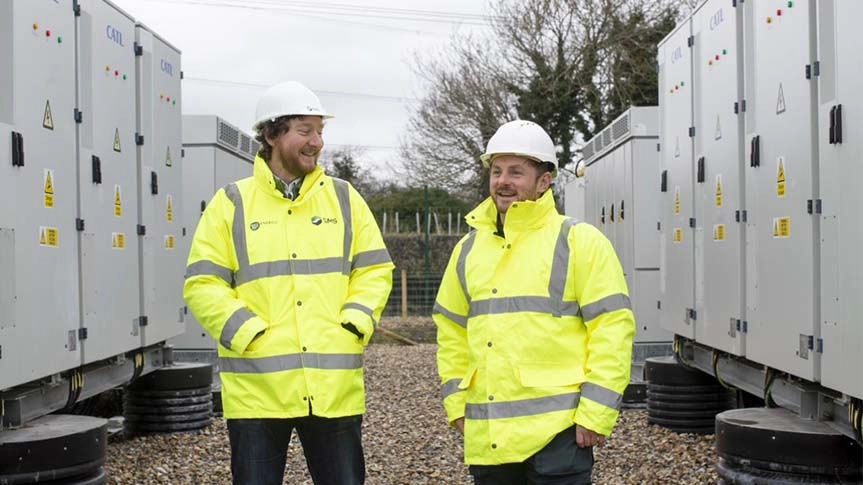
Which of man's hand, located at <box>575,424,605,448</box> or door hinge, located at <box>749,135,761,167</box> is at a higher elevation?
door hinge, located at <box>749,135,761,167</box>

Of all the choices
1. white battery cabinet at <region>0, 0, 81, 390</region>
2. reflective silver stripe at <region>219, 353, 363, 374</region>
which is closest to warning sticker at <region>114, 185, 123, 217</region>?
white battery cabinet at <region>0, 0, 81, 390</region>

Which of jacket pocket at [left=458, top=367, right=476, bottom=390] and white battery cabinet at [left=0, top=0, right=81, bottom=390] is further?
white battery cabinet at [left=0, top=0, right=81, bottom=390]

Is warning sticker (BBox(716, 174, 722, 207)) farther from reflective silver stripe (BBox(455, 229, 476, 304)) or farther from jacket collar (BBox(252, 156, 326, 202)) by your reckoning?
jacket collar (BBox(252, 156, 326, 202))

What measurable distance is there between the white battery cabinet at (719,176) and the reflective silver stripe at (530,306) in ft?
9.58

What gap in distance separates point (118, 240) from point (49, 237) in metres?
1.43

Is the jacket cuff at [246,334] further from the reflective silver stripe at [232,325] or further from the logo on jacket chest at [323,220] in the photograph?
the logo on jacket chest at [323,220]

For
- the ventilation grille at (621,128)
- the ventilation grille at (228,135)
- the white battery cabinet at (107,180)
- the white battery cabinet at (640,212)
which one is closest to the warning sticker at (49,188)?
the white battery cabinet at (107,180)

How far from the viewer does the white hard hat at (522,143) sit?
3.78 metres

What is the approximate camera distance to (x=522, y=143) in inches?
149

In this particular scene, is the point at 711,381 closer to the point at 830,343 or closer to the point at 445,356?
the point at 830,343

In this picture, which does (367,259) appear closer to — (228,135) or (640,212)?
(640,212)

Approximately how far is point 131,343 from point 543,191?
4.50 meters

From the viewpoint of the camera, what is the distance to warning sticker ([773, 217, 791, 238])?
534 centimetres

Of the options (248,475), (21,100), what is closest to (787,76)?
(248,475)
